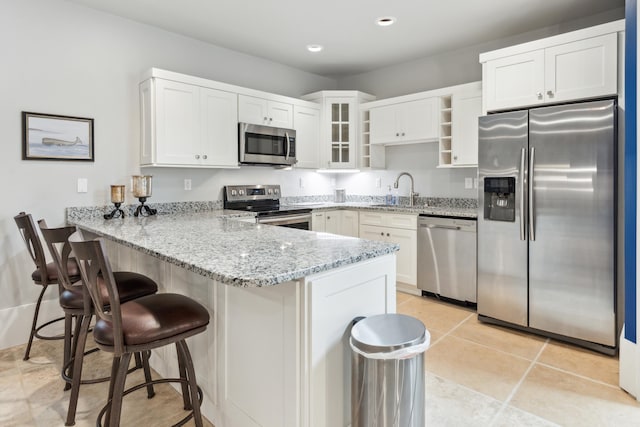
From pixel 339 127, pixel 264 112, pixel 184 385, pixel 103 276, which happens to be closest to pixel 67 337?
pixel 184 385

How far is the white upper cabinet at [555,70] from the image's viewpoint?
2736mm

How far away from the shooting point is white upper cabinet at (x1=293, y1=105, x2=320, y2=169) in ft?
15.2

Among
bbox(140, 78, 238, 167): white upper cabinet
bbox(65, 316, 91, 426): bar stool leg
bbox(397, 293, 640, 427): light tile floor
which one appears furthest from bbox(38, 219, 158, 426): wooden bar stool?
bbox(397, 293, 640, 427): light tile floor

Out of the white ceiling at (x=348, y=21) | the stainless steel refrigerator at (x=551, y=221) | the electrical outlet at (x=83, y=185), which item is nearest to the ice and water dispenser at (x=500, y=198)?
the stainless steel refrigerator at (x=551, y=221)

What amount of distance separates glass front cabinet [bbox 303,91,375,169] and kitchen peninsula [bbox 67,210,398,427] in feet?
9.80

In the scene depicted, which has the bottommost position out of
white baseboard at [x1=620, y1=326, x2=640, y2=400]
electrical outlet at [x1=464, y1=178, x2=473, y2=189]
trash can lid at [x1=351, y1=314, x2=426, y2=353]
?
white baseboard at [x1=620, y1=326, x2=640, y2=400]

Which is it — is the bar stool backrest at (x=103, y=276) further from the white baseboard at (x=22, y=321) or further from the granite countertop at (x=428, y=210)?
the granite countertop at (x=428, y=210)

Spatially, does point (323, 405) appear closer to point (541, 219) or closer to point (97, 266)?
point (97, 266)

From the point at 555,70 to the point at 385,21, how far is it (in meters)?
1.50

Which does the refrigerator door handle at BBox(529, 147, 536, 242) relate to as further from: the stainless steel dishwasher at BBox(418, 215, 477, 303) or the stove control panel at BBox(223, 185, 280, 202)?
the stove control panel at BBox(223, 185, 280, 202)

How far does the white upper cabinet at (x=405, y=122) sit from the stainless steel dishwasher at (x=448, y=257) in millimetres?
1026

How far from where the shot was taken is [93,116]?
3.25 metres

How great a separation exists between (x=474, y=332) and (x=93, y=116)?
3703 millimetres

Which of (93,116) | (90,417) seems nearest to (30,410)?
(90,417)
